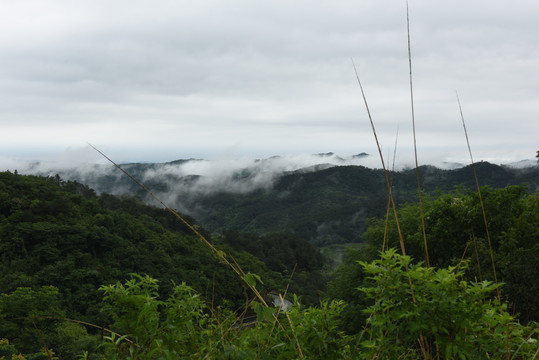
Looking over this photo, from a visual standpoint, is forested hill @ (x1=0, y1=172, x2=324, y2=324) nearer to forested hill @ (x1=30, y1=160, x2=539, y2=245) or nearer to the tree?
the tree

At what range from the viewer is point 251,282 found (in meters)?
1.24

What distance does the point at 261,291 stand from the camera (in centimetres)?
171

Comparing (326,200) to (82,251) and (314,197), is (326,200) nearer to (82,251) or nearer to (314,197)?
(314,197)

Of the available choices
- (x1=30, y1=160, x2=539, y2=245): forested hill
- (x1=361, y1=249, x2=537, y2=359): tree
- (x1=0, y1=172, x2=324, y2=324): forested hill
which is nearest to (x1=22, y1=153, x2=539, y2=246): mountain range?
(x1=30, y1=160, x2=539, y2=245): forested hill

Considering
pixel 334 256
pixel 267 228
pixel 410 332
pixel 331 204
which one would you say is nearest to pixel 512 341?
pixel 410 332

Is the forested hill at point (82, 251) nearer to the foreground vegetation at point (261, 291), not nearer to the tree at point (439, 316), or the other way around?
the foreground vegetation at point (261, 291)

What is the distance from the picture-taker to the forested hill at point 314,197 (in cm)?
11488

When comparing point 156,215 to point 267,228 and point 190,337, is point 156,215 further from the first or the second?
point 267,228

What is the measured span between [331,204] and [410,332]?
147 m

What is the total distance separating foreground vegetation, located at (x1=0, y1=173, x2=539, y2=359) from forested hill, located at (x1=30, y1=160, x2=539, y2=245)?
245 ft

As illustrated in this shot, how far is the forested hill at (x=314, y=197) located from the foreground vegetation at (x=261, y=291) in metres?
74.6

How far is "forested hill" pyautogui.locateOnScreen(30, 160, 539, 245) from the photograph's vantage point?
377ft

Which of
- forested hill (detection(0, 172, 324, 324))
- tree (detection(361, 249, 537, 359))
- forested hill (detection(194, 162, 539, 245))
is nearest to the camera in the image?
tree (detection(361, 249, 537, 359))

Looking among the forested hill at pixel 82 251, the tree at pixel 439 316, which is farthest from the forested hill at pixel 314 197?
the tree at pixel 439 316
